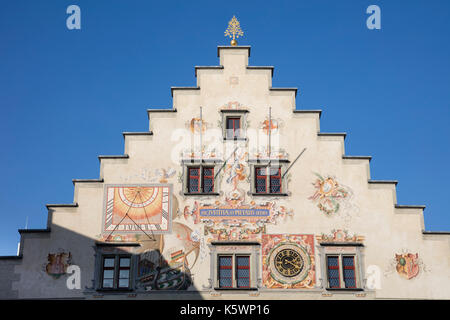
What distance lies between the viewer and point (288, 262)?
2139cm

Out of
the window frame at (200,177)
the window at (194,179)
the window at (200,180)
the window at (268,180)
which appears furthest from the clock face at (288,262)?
the window at (194,179)

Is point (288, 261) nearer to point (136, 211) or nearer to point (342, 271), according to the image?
point (342, 271)

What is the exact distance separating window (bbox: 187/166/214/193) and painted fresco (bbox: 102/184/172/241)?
0.75 m

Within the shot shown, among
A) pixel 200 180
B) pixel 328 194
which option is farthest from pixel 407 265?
pixel 200 180

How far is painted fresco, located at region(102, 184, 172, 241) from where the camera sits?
A: 2186 centimetres

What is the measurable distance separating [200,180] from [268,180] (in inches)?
87.5

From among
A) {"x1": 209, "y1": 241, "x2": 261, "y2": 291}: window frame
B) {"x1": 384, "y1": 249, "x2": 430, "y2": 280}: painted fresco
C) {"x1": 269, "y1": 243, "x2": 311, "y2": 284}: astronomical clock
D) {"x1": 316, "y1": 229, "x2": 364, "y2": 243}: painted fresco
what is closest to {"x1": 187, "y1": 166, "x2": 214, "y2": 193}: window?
{"x1": 209, "y1": 241, "x2": 261, "y2": 291}: window frame

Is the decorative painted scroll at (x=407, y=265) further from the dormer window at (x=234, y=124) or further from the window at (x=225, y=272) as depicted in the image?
the dormer window at (x=234, y=124)

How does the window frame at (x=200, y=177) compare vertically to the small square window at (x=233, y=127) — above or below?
below

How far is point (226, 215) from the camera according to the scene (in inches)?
869

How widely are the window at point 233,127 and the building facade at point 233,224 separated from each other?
0.17ft

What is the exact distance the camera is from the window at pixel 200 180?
22562 mm
